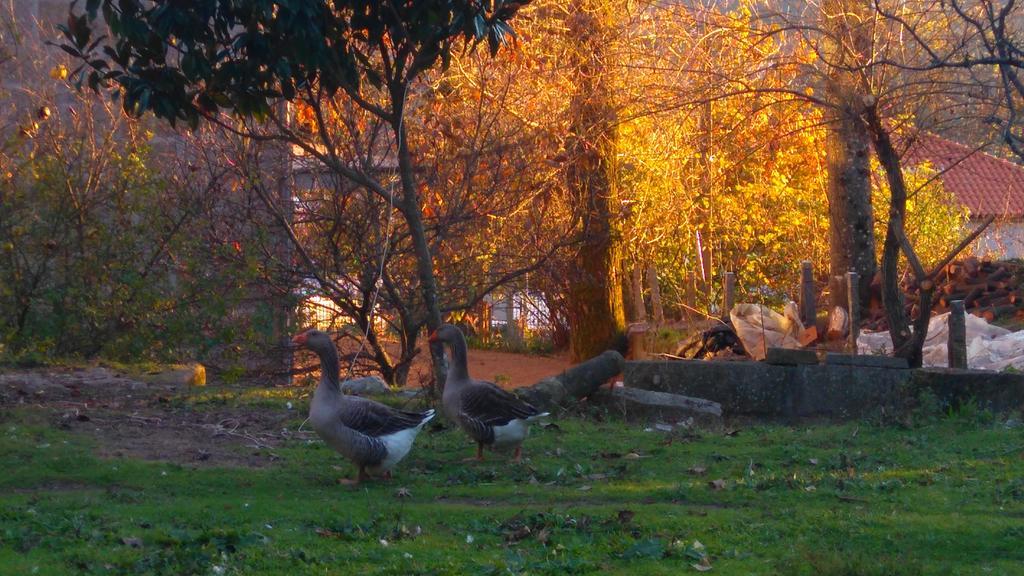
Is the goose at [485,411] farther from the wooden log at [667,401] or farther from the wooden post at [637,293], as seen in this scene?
the wooden post at [637,293]

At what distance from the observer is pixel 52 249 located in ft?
46.5

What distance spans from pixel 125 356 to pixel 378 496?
7.63m

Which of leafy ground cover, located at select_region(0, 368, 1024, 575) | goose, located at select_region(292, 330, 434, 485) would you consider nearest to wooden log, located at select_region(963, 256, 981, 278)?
leafy ground cover, located at select_region(0, 368, 1024, 575)

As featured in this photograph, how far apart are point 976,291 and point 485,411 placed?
14282 mm

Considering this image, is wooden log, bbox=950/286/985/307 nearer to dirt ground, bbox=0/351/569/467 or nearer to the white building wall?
the white building wall

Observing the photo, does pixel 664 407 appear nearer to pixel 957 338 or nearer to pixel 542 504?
pixel 957 338

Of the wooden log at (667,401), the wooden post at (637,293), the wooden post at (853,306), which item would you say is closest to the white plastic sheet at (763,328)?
the wooden post at (853,306)

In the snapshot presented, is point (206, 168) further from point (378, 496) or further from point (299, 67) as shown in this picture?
point (378, 496)

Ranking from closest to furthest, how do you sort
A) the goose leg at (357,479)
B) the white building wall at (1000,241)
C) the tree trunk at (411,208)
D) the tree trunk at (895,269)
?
the goose leg at (357,479), the tree trunk at (411,208), the tree trunk at (895,269), the white building wall at (1000,241)

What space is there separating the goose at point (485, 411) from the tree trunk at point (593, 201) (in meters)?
9.51

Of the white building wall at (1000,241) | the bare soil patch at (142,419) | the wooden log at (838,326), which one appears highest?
the white building wall at (1000,241)

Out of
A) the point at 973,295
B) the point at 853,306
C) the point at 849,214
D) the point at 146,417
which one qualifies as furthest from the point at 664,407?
the point at 973,295

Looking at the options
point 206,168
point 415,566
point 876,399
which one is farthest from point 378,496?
point 206,168

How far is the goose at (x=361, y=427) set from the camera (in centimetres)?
799
